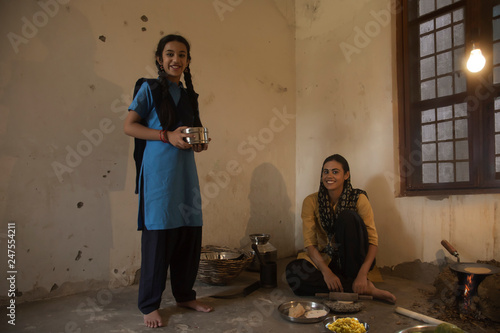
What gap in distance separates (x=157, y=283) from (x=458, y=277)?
177 cm

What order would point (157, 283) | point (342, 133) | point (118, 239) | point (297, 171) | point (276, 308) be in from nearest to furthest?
point (157, 283) < point (276, 308) < point (118, 239) < point (342, 133) < point (297, 171)

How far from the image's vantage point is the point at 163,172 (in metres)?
1.89

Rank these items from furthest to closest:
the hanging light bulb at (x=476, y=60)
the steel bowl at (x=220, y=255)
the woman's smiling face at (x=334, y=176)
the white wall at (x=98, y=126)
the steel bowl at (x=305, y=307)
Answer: the steel bowl at (x=220, y=255), the woman's smiling face at (x=334, y=176), the hanging light bulb at (x=476, y=60), the white wall at (x=98, y=126), the steel bowl at (x=305, y=307)

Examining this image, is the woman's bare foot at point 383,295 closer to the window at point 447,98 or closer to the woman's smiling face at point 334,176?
the woman's smiling face at point 334,176

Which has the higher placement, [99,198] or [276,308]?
[99,198]

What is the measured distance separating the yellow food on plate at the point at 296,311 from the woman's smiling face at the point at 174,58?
4.94 feet

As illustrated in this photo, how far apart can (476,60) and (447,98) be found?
36 centimetres

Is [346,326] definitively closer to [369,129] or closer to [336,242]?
[336,242]

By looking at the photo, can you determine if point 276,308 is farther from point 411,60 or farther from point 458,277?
point 411,60

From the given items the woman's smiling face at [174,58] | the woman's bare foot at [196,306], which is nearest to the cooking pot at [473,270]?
the woman's bare foot at [196,306]

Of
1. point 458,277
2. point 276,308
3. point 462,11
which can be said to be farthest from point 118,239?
point 462,11

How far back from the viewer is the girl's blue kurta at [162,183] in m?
1.87

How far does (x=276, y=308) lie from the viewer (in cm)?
219

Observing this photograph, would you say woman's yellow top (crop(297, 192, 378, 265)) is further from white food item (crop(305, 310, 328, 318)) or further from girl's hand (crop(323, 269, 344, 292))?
A: white food item (crop(305, 310, 328, 318))
